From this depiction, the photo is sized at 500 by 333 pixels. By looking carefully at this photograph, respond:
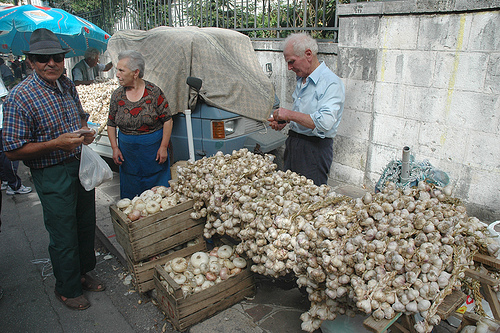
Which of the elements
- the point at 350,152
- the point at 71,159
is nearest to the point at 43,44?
the point at 71,159

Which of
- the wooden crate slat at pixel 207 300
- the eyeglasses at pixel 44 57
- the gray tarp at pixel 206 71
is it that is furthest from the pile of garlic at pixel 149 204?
the gray tarp at pixel 206 71

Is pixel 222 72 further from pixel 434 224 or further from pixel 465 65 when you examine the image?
pixel 434 224

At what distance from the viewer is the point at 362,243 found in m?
1.86

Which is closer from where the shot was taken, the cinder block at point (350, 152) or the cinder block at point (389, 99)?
the cinder block at point (389, 99)

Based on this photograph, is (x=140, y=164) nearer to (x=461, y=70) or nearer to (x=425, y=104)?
(x=425, y=104)

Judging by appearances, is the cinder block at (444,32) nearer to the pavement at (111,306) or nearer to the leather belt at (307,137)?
the leather belt at (307,137)

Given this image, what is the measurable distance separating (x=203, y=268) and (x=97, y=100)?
505cm

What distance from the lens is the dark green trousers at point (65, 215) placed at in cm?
294

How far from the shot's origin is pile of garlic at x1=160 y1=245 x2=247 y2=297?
9.25ft

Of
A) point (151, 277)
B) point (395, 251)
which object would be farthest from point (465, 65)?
point (151, 277)

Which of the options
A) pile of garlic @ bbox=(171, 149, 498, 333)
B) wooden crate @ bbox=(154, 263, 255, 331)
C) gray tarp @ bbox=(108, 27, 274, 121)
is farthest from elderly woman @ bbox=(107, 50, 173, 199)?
pile of garlic @ bbox=(171, 149, 498, 333)

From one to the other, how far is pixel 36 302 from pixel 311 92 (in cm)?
331

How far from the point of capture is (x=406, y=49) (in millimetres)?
4512

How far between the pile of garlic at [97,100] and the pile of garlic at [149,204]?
3.21 m
